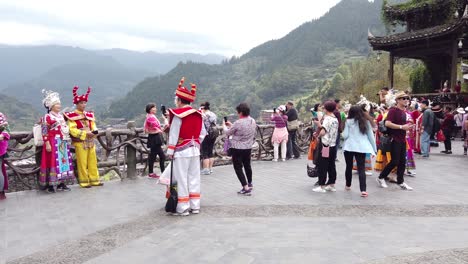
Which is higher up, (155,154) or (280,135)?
(280,135)

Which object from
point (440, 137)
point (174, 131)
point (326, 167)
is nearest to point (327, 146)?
point (326, 167)

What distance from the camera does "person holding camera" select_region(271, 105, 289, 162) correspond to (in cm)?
962

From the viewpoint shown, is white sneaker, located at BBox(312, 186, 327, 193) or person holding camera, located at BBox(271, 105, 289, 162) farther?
person holding camera, located at BBox(271, 105, 289, 162)

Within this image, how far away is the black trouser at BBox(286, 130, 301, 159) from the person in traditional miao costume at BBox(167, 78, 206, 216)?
533 centimetres

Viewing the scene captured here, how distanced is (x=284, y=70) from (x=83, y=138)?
85899mm

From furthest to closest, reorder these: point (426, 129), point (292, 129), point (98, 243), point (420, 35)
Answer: point (420, 35)
point (292, 129)
point (426, 129)
point (98, 243)

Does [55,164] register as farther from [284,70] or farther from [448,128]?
[284,70]

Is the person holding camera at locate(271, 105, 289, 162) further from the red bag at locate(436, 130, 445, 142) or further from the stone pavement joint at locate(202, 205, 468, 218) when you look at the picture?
the red bag at locate(436, 130, 445, 142)

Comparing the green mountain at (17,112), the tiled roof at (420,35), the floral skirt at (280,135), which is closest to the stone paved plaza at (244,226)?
the floral skirt at (280,135)

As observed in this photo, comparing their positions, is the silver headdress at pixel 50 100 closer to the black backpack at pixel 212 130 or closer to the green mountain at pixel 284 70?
the black backpack at pixel 212 130

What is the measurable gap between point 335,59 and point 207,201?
295 feet

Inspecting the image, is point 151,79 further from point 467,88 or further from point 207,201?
point 207,201

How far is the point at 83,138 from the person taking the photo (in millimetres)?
6316

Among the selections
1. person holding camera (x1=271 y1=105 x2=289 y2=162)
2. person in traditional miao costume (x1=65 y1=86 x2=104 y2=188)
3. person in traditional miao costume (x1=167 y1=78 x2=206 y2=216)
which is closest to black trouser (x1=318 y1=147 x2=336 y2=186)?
person in traditional miao costume (x1=167 y1=78 x2=206 y2=216)
